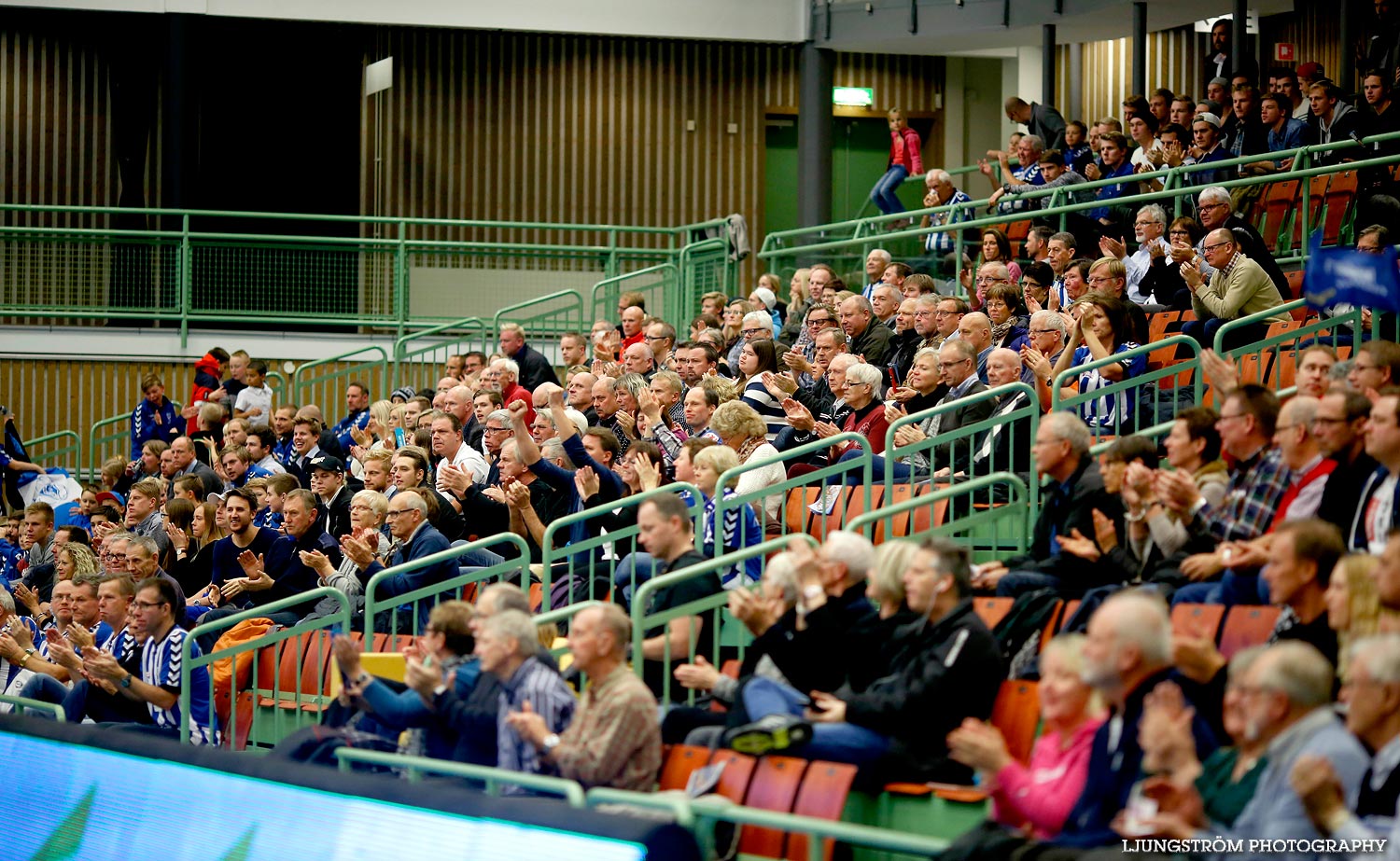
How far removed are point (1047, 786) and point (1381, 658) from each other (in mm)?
1073

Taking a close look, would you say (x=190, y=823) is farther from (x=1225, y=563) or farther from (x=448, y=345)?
(x=448, y=345)

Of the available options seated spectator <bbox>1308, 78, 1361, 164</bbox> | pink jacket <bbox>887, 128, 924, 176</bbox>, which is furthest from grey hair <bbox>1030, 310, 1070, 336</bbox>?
pink jacket <bbox>887, 128, 924, 176</bbox>

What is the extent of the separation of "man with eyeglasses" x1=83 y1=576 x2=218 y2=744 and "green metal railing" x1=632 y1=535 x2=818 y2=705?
268 cm

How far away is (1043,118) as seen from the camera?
16.5m

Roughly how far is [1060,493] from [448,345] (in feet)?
37.8

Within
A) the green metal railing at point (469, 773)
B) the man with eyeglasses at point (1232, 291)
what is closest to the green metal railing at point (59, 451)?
the man with eyeglasses at point (1232, 291)

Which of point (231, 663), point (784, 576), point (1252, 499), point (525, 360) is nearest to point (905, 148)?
point (525, 360)

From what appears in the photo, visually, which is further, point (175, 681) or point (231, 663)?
point (231, 663)

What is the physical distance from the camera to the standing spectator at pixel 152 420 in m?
16.2

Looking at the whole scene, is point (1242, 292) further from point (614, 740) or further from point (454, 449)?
point (614, 740)

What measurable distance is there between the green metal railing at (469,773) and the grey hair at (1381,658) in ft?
7.88

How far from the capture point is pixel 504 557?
33.6 ft

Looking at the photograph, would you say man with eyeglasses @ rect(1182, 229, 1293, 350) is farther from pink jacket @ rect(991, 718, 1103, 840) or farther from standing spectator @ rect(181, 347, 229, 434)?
standing spectator @ rect(181, 347, 229, 434)

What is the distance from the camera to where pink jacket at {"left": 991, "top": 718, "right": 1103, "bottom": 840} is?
514cm
